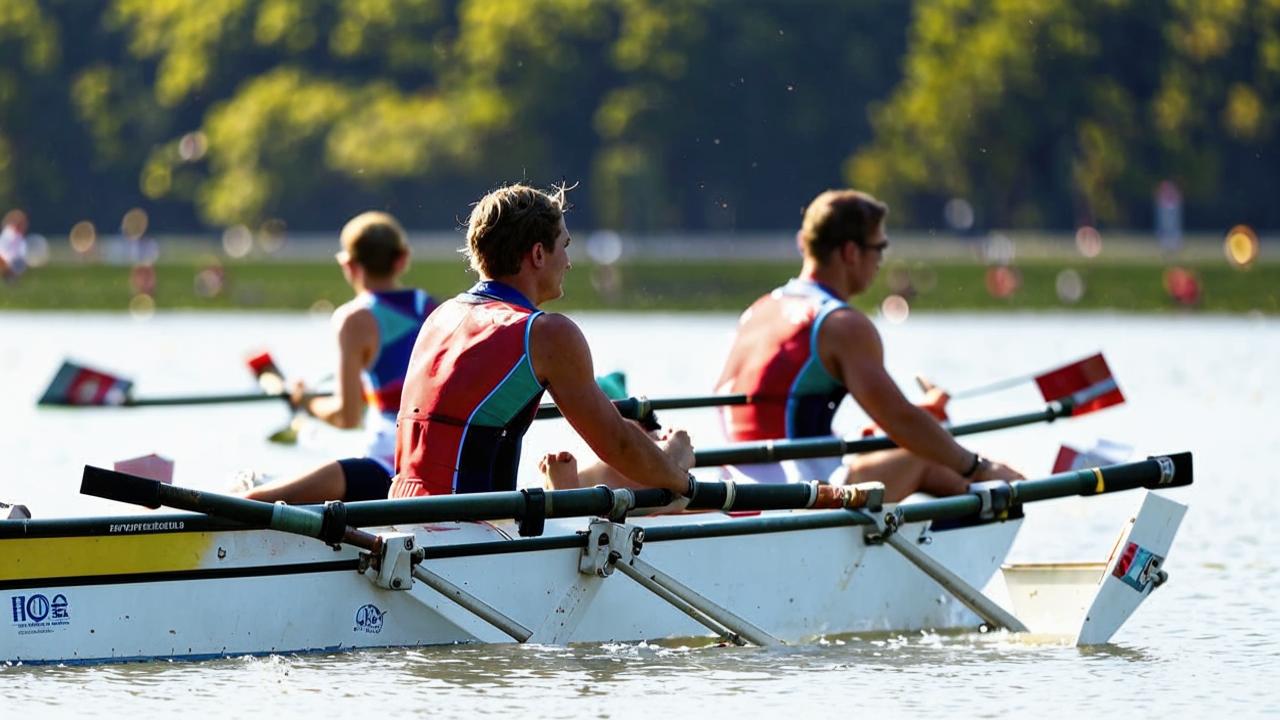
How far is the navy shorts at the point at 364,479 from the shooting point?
8.92 metres

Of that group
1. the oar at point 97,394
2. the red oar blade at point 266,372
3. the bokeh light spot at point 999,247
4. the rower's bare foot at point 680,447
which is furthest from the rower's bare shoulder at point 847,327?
the bokeh light spot at point 999,247

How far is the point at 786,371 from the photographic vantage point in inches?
399

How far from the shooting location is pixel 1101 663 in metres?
9.31

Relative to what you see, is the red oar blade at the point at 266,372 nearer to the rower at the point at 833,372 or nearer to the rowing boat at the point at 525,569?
the rower at the point at 833,372

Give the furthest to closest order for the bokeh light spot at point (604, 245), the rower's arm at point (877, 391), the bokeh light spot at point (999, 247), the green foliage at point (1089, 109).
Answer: the green foliage at point (1089, 109), the bokeh light spot at point (604, 245), the bokeh light spot at point (999, 247), the rower's arm at point (877, 391)

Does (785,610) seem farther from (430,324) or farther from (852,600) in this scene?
(430,324)

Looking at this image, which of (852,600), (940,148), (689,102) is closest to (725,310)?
(940,148)

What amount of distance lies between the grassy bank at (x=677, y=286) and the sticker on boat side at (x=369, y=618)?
40.7m

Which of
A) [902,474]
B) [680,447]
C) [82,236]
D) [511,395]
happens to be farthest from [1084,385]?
[82,236]

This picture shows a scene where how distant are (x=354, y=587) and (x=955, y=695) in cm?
212

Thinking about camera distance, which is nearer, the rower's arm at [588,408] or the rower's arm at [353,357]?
the rower's arm at [588,408]

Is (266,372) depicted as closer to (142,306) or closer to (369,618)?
(369,618)

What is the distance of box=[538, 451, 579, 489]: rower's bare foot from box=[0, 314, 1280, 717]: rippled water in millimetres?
613

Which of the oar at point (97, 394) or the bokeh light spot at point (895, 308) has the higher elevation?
the bokeh light spot at point (895, 308)
